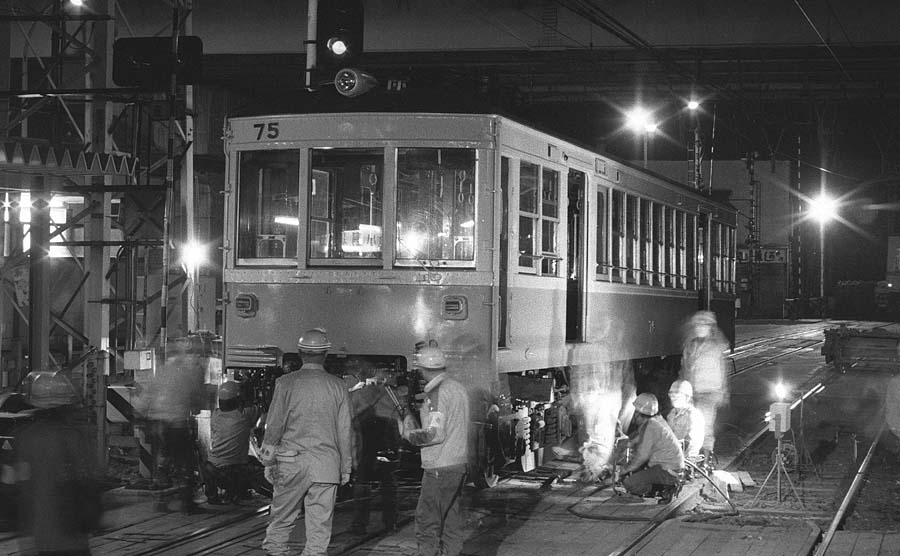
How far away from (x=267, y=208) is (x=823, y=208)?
42.3 m

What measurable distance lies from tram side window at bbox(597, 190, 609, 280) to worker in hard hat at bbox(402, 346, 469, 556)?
5.95 metres

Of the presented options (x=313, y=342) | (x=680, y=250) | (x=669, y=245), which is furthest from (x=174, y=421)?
(x=680, y=250)

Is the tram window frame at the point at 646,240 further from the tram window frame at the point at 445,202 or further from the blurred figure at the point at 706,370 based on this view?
the tram window frame at the point at 445,202

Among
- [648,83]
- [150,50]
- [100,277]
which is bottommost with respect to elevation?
[100,277]

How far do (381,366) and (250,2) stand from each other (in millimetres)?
16053

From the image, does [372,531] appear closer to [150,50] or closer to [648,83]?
[150,50]

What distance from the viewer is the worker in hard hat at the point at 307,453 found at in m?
7.63

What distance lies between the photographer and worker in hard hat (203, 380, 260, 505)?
10734mm

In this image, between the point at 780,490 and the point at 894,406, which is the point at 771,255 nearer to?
the point at 780,490

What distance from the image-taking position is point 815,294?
205ft

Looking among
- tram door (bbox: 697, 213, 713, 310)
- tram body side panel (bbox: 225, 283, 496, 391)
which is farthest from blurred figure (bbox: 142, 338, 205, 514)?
tram door (bbox: 697, 213, 713, 310)

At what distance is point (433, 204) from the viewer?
11227mm

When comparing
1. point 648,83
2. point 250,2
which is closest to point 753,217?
point 648,83

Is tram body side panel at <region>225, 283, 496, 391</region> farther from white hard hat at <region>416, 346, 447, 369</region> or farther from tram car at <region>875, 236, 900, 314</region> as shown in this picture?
tram car at <region>875, 236, 900, 314</region>
